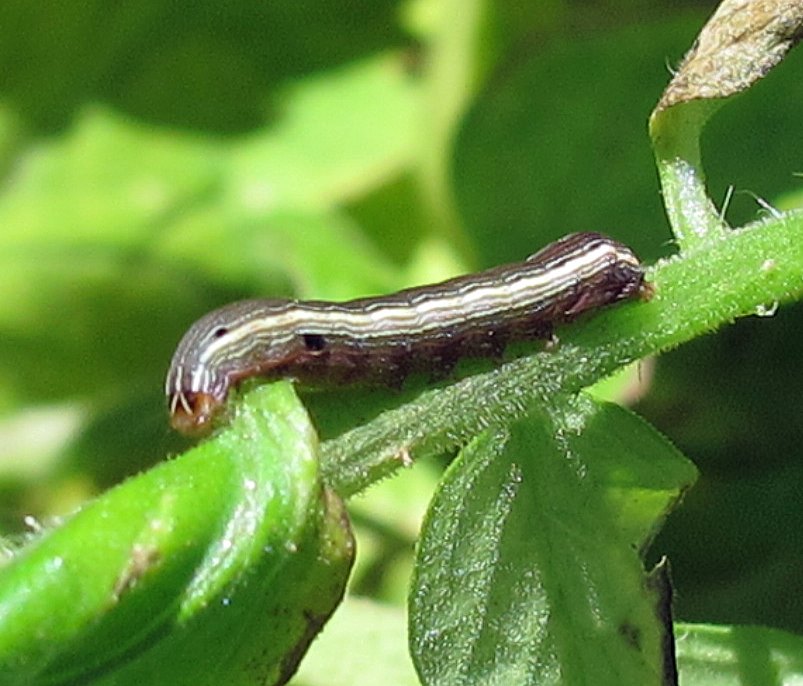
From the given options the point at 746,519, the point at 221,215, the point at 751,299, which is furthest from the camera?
the point at 221,215

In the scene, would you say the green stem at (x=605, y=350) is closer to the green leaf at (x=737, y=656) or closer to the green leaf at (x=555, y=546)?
the green leaf at (x=555, y=546)

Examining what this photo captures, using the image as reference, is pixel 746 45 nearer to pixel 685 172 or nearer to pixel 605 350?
pixel 685 172

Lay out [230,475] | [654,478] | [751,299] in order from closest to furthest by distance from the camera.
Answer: [230,475] < [751,299] < [654,478]

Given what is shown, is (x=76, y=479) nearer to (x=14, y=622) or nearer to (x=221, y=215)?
(x=221, y=215)

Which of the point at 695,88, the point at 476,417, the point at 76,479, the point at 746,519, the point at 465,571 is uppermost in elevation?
the point at 695,88

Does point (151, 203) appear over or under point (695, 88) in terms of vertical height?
under

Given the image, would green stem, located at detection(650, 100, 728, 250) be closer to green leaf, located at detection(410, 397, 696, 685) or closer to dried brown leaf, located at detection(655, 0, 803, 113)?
dried brown leaf, located at detection(655, 0, 803, 113)

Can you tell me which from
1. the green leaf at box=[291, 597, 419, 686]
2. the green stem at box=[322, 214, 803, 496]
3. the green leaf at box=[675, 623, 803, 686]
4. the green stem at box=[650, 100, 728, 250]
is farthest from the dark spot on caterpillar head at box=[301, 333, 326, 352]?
the green leaf at box=[291, 597, 419, 686]

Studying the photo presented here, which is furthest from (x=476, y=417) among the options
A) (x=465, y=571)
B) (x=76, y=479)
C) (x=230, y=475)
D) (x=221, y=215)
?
(x=221, y=215)
